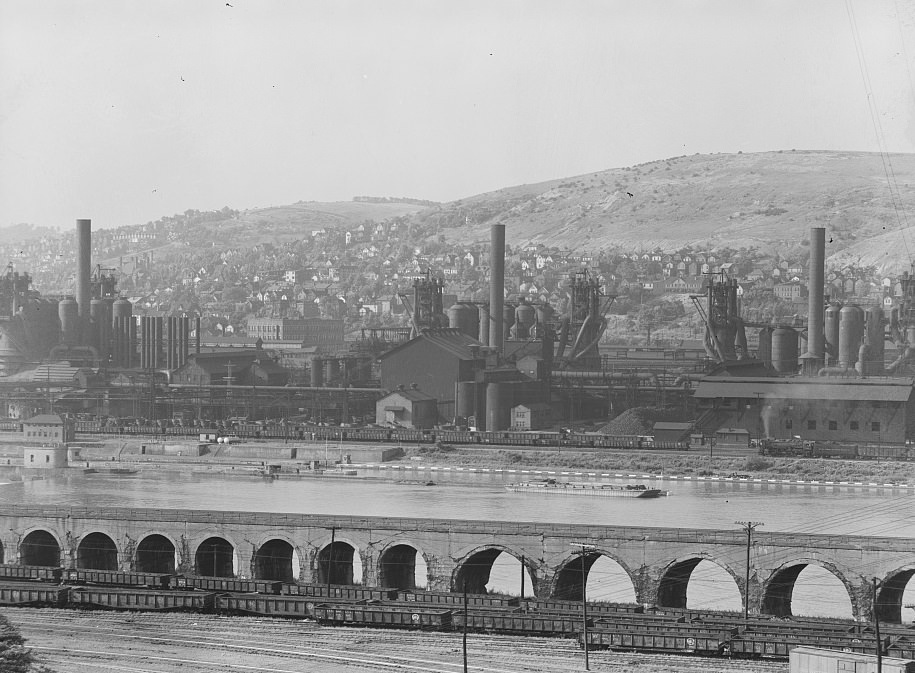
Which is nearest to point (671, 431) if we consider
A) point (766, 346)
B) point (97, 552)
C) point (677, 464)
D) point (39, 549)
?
point (677, 464)

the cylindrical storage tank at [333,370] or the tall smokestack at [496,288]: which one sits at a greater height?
the tall smokestack at [496,288]

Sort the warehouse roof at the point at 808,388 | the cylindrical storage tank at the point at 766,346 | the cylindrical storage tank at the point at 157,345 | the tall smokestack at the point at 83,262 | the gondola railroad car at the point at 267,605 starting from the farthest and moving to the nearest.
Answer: the tall smokestack at the point at 83,262 < the cylindrical storage tank at the point at 157,345 < the cylindrical storage tank at the point at 766,346 < the warehouse roof at the point at 808,388 < the gondola railroad car at the point at 267,605

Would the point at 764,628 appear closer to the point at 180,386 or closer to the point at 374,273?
the point at 180,386

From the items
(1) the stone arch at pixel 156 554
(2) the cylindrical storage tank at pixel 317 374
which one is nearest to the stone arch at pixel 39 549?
(1) the stone arch at pixel 156 554

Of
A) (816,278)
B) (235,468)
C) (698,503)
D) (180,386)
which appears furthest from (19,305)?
(698,503)

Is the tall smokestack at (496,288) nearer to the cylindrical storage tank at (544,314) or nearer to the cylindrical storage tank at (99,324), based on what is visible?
the cylindrical storage tank at (544,314)
